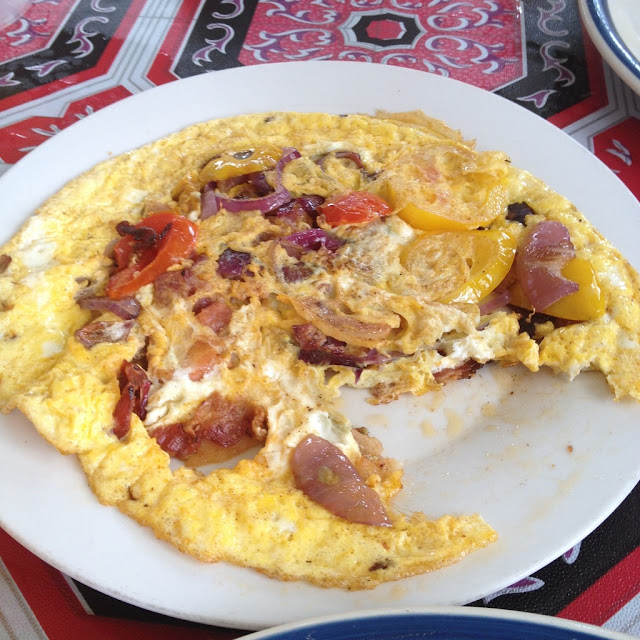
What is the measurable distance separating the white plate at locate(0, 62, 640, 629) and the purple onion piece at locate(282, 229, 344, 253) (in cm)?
66

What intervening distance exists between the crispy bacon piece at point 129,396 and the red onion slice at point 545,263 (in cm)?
155

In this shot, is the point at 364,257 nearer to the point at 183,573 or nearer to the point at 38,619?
the point at 183,573

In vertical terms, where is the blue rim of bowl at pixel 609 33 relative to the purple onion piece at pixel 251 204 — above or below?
below

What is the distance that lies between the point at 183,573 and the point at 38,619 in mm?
563

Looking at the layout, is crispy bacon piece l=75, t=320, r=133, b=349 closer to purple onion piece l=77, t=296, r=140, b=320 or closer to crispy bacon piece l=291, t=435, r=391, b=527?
purple onion piece l=77, t=296, r=140, b=320

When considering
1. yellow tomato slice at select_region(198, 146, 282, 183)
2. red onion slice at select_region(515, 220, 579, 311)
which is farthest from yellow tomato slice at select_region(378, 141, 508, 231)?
yellow tomato slice at select_region(198, 146, 282, 183)

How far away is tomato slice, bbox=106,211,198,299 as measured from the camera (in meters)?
2.55

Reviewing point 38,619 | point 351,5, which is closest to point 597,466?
point 38,619

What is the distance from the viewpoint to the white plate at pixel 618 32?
3.43 m

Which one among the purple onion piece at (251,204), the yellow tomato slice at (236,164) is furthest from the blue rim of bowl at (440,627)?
the yellow tomato slice at (236,164)

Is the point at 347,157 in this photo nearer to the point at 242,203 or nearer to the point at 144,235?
the point at 242,203

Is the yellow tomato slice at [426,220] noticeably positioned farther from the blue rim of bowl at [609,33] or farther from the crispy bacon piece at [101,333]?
the blue rim of bowl at [609,33]

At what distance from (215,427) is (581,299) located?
150cm

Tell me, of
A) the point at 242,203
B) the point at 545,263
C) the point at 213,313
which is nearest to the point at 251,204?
the point at 242,203
